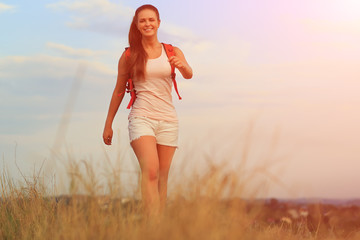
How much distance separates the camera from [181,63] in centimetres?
539

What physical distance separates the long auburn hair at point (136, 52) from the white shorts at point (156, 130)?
0.52 metres

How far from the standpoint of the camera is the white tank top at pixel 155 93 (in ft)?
17.6

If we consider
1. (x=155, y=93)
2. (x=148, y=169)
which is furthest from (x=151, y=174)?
(x=155, y=93)

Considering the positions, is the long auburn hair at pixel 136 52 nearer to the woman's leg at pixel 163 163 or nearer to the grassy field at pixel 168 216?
the woman's leg at pixel 163 163

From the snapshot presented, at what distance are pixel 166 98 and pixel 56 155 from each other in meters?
1.45

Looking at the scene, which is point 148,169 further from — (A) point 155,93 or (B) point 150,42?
(B) point 150,42

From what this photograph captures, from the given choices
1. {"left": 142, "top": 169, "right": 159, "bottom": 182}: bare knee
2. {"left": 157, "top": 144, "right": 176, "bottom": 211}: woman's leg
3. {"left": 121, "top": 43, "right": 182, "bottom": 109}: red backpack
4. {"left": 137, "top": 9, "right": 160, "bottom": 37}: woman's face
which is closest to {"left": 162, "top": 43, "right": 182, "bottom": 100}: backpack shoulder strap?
{"left": 121, "top": 43, "right": 182, "bottom": 109}: red backpack

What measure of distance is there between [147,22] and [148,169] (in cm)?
167

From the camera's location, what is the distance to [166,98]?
549 centimetres

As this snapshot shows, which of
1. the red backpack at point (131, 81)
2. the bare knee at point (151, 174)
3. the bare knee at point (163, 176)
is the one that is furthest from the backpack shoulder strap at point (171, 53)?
the bare knee at point (151, 174)

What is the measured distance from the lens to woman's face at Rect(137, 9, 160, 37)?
5.50 m

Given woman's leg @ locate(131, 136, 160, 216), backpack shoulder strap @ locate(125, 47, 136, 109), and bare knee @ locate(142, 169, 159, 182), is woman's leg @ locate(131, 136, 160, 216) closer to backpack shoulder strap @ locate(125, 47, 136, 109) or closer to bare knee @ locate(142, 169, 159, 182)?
bare knee @ locate(142, 169, 159, 182)

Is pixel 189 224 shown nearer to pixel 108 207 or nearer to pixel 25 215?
pixel 108 207

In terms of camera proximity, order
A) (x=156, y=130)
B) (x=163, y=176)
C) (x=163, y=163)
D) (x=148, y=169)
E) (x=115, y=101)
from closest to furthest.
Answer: (x=148, y=169) < (x=156, y=130) < (x=163, y=163) < (x=163, y=176) < (x=115, y=101)
